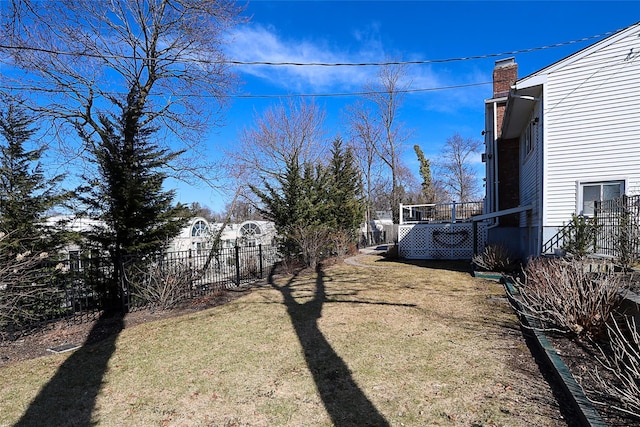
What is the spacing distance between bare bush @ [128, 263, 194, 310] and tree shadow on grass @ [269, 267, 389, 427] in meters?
2.86

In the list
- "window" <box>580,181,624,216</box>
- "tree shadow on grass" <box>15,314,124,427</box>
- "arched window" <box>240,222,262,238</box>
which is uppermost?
"window" <box>580,181,624,216</box>

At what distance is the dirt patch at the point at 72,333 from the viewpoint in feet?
16.8

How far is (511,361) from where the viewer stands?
4078mm

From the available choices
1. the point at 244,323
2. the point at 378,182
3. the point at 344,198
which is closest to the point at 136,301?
the point at 244,323

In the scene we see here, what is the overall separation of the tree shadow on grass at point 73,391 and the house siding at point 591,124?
1011 cm

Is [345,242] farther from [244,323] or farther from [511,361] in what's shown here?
[511,361]

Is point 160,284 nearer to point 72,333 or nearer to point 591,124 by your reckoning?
point 72,333

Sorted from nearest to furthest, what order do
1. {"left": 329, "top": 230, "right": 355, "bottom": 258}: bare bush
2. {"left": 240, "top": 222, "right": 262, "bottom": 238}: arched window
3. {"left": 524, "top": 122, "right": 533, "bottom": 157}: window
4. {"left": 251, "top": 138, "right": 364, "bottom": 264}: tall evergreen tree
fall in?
Answer: {"left": 524, "top": 122, "right": 533, "bottom": 157}: window, {"left": 251, "top": 138, "right": 364, "bottom": 264}: tall evergreen tree, {"left": 329, "top": 230, "right": 355, "bottom": 258}: bare bush, {"left": 240, "top": 222, "right": 262, "bottom": 238}: arched window

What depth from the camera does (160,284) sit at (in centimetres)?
741

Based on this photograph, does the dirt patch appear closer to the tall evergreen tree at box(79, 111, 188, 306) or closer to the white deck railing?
the tall evergreen tree at box(79, 111, 188, 306)

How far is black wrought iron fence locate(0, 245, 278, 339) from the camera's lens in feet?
19.4

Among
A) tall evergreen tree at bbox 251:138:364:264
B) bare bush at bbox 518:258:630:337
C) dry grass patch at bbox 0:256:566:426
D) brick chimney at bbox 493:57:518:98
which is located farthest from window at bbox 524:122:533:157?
tall evergreen tree at bbox 251:138:364:264

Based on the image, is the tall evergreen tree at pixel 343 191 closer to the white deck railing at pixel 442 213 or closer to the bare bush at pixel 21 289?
the white deck railing at pixel 442 213

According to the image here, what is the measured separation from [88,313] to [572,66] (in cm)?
1272
